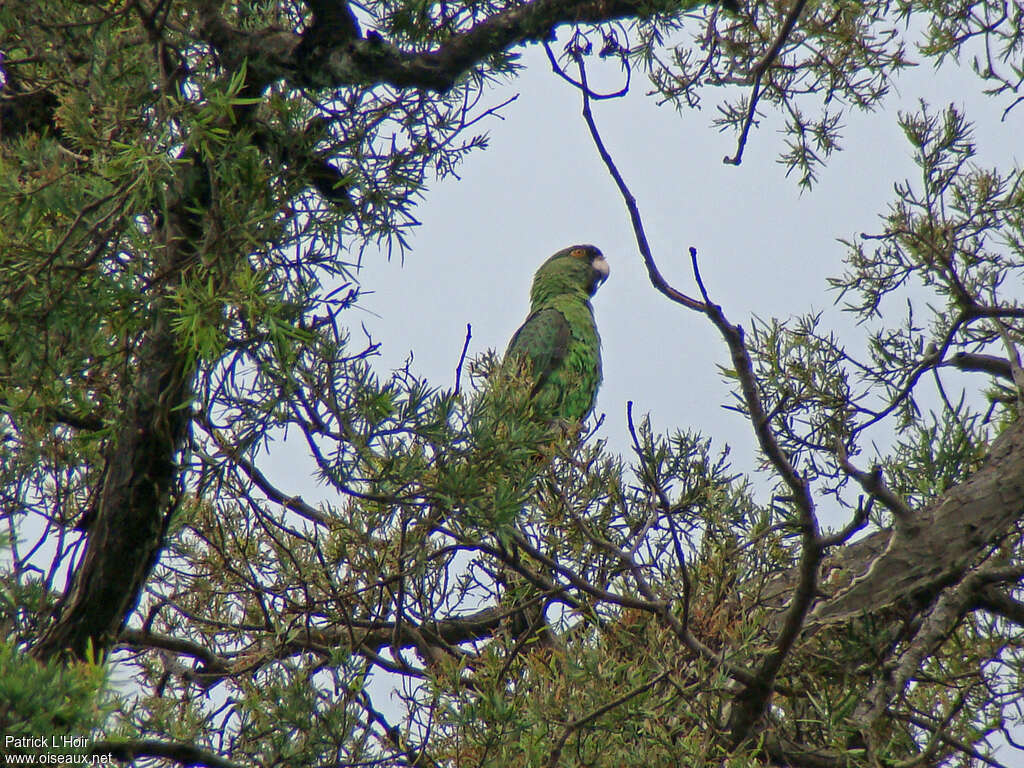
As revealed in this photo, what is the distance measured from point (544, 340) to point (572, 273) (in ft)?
3.80

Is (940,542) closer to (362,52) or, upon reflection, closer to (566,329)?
Answer: (362,52)

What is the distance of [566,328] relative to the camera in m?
6.21

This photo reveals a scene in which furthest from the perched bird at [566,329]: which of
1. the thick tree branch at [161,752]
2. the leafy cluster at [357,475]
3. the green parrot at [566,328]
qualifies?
the thick tree branch at [161,752]

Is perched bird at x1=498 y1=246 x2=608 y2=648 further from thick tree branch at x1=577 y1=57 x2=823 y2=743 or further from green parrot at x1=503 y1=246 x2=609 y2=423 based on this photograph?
thick tree branch at x1=577 y1=57 x2=823 y2=743

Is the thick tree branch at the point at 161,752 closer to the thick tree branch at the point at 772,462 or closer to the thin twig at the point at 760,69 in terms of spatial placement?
the thick tree branch at the point at 772,462

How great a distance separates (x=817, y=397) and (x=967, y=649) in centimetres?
90

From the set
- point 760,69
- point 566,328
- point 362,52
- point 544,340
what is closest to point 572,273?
point 566,328

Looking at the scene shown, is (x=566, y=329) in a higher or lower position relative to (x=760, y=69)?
higher

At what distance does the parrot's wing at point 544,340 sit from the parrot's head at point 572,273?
54 centimetres

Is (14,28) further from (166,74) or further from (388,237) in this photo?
(388,237)

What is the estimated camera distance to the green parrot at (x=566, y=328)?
5.82 m

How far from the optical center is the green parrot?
229 inches

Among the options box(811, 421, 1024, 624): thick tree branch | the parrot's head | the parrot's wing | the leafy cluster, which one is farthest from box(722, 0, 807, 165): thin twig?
the parrot's head

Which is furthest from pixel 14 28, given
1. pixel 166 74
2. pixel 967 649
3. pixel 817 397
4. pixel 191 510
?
pixel 967 649
